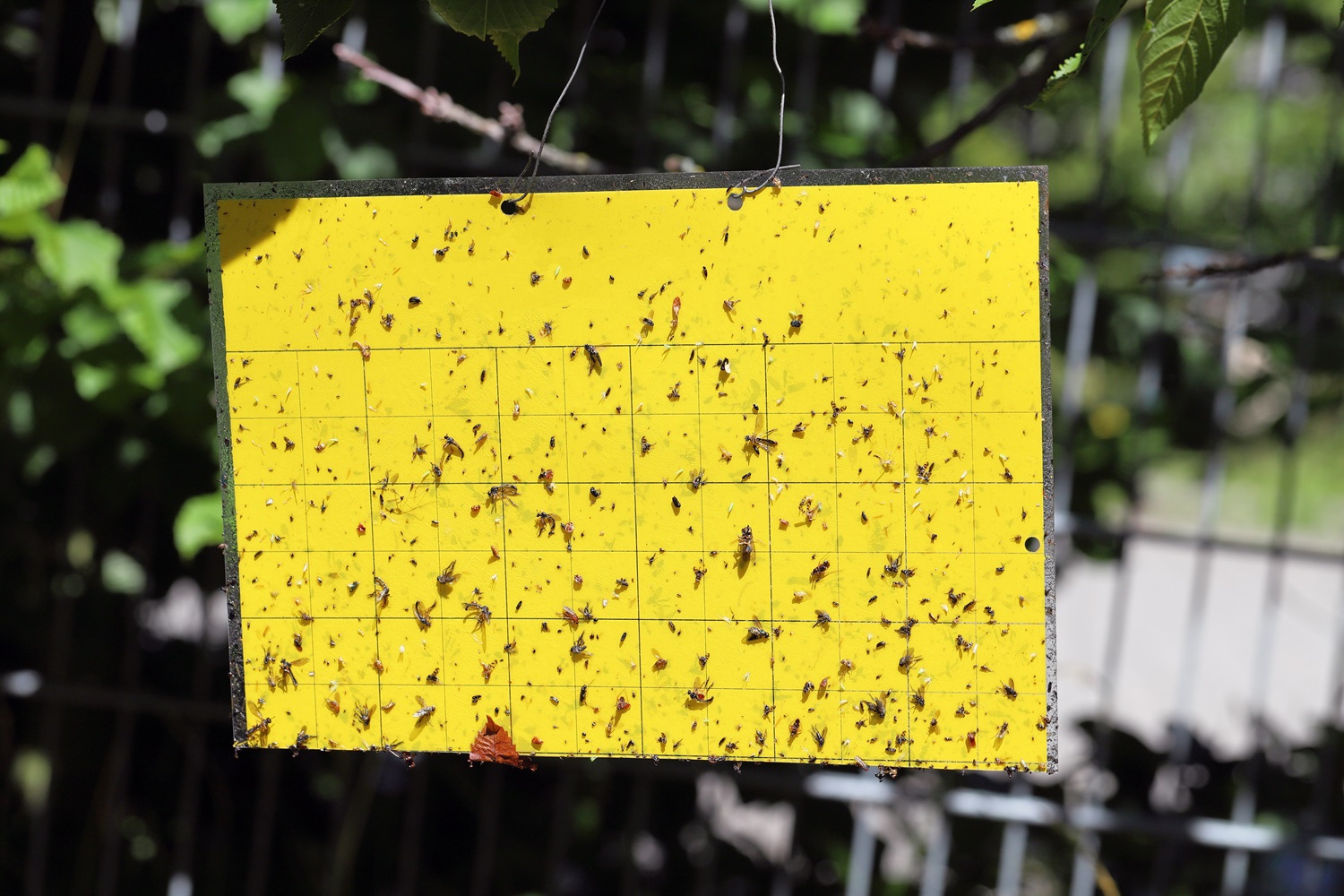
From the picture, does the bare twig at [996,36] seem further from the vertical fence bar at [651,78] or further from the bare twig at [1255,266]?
the vertical fence bar at [651,78]

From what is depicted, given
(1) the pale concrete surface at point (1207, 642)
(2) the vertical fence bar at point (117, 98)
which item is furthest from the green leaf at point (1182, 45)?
(1) the pale concrete surface at point (1207, 642)

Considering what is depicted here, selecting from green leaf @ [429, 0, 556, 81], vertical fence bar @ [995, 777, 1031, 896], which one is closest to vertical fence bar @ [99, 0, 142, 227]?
green leaf @ [429, 0, 556, 81]

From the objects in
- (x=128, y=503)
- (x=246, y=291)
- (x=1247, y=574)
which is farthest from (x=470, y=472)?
(x=1247, y=574)

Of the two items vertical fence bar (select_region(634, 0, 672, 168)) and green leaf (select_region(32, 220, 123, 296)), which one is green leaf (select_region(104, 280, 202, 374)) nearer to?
green leaf (select_region(32, 220, 123, 296))

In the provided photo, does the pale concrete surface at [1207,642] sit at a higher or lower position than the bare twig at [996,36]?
lower

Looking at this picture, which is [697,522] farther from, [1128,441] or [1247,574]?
[1247,574]

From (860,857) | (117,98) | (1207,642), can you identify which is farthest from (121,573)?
(1207,642)
